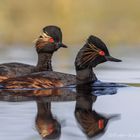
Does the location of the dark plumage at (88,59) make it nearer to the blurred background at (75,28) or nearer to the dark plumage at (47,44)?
the blurred background at (75,28)

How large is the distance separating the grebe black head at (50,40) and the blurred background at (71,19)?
8210 mm

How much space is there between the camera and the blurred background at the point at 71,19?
28.7 meters

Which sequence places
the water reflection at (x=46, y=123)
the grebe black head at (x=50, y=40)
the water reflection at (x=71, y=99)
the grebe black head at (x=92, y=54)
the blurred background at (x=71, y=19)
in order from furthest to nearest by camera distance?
1. the blurred background at (x=71, y=19)
2. the grebe black head at (x=50, y=40)
3. the grebe black head at (x=92, y=54)
4. the water reflection at (x=71, y=99)
5. the water reflection at (x=46, y=123)

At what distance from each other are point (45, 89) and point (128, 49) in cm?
902

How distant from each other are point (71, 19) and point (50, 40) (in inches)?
415

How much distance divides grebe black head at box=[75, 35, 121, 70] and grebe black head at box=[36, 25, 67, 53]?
1302mm

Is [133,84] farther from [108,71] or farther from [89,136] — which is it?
[89,136]

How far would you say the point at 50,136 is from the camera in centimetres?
1259

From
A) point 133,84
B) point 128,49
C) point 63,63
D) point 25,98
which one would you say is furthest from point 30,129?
point 128,49

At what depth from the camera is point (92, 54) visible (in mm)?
18469

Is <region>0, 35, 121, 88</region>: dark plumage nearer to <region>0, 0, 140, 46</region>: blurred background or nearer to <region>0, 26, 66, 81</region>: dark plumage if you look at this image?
<region>0, 26, 66, 81</region>: dark plumage

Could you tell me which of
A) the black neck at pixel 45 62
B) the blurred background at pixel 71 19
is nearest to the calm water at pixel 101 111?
the black neck at pixel 45 62

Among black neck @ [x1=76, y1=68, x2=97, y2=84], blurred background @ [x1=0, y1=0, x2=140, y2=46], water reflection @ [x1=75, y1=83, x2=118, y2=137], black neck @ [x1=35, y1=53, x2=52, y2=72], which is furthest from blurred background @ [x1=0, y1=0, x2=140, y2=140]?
water reflection @ [x1=75, y1=83, x2=118, y2=137]

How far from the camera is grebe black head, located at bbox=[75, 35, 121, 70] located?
18328mm
